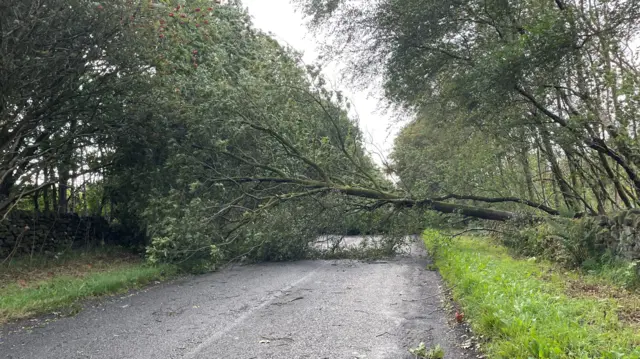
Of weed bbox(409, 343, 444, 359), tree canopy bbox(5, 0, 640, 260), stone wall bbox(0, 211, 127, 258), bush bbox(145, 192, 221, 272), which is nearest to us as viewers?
weed bbox(409, 343, 444, 359)

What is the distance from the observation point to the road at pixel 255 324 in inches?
198

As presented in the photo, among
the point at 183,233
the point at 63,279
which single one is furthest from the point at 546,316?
the point at 63,279

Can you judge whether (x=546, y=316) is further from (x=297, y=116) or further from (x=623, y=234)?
(x=297, y=116)

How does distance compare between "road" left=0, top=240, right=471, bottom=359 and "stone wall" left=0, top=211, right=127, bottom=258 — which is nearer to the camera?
"road" left=0, top=240, right=471, bottom=359

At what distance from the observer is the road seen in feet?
16.5

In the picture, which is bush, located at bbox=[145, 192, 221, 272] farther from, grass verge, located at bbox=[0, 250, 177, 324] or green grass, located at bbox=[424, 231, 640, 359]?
green grass, located at bbox=[424, 231, 640, 359]

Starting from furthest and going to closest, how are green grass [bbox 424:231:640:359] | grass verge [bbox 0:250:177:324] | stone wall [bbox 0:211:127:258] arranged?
stone wall [bbox 0:211:127:258] < grass verge [bbox 0:250:177:324] < green grass [bbox 424:231:640:359]

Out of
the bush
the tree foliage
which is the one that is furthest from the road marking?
the tree foliage

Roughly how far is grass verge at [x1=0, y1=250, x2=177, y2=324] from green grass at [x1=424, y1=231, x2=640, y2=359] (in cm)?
587

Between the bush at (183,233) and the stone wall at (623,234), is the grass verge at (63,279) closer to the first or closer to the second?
the bush at (183,233)

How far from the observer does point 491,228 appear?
1472cm

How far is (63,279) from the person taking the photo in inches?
406

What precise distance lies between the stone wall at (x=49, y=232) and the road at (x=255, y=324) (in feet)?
17.8

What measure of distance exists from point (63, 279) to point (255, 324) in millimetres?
6068
